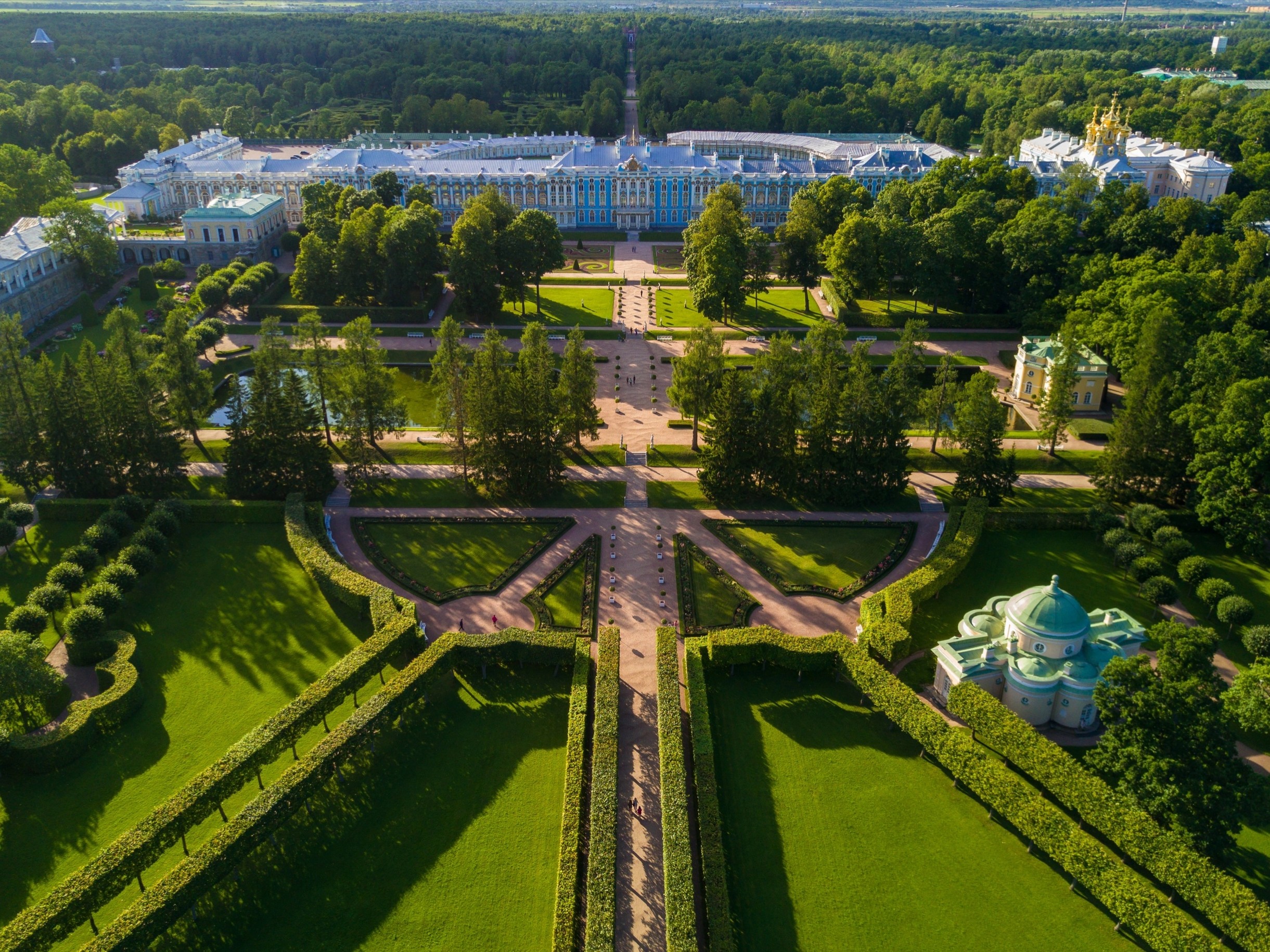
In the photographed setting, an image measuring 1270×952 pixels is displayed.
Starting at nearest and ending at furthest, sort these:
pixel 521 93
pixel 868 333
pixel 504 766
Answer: pixel 504 766 < pixel 868 333 < pixel 521 93

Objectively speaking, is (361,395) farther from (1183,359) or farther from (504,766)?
(1183,359)

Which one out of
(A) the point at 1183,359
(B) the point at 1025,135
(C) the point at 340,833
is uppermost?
(B) the point at 1025,135

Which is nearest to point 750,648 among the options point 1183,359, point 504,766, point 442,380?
point 504,766

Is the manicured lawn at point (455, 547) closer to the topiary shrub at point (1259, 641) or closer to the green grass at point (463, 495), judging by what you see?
the green grass at point (463, 495)

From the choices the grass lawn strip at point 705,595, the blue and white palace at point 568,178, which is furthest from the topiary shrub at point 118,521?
the blue and white palace at point 568,178

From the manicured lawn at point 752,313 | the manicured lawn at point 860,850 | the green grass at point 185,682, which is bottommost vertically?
the manicured lawn at point 860,850

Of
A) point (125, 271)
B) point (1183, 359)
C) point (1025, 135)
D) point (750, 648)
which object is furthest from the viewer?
point (1025, 135)

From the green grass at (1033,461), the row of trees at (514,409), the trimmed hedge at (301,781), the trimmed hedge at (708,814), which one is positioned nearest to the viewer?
the trimmed hedge at (301,781)

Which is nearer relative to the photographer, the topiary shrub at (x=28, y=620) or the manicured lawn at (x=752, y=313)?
the topiary shrub at (x=28, y=620)
